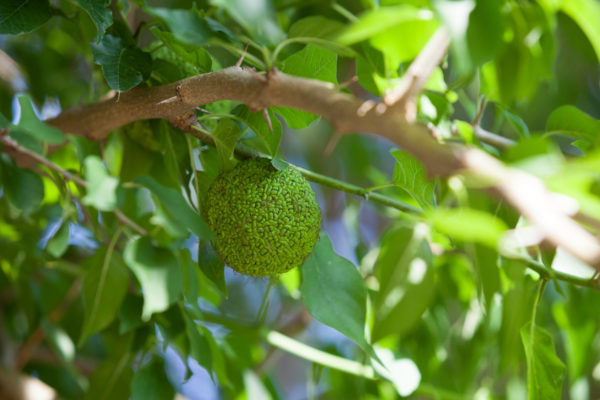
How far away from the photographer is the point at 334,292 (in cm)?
61

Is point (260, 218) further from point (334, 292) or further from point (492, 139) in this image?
point (492, 139)

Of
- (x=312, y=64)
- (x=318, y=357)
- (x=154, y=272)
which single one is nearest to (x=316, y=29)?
(x=312, y=64)

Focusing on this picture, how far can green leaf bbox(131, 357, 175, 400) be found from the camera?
67cm

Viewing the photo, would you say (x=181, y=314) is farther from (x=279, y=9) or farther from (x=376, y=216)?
(x=376, y=216)

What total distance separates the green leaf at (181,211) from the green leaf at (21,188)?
22 centimetres

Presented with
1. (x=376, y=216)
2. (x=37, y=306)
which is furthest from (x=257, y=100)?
(x=376, y=216)

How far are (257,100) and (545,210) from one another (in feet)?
0.76

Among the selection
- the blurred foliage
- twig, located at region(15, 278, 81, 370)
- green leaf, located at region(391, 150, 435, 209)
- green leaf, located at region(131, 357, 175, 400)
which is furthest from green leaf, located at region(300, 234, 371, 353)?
twig, located at region(15, 278, 81, 370)

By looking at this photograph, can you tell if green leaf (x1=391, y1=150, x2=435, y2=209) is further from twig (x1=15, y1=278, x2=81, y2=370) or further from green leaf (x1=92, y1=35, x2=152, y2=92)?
twig (x1=15, y1=278, x2=81, y2=370)

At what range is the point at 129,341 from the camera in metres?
0.74

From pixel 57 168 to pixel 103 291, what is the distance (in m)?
0.14

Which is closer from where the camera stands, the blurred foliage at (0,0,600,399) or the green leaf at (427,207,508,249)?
the green leaf at (427,207,508,249)

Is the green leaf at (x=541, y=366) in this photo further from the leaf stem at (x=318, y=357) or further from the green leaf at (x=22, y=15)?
the green leaf at (x=22, y=15)

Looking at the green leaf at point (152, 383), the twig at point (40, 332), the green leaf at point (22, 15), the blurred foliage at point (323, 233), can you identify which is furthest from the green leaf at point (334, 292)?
the twig at point (40, 332)
